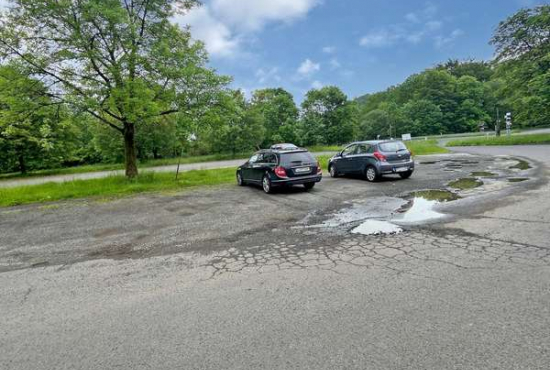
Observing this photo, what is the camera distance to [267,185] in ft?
37.0

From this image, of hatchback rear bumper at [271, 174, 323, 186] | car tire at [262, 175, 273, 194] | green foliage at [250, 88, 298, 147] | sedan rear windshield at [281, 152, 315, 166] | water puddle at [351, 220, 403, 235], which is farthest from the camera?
green foliage at [250, 88, 298, 147]

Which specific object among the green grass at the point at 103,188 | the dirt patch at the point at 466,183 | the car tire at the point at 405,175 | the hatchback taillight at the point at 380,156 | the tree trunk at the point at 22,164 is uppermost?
the tree trunk at the point at 22,164

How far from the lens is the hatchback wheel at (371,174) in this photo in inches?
490

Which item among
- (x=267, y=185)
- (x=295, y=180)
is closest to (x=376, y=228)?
(x=295, y=180)

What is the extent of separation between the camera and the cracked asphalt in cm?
251

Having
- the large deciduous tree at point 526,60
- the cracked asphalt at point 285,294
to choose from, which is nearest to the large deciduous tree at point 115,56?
the cracked asphalt at point 285,294

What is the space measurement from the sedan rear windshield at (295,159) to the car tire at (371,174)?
294 cm

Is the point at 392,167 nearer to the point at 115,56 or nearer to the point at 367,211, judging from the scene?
the point at 367,211

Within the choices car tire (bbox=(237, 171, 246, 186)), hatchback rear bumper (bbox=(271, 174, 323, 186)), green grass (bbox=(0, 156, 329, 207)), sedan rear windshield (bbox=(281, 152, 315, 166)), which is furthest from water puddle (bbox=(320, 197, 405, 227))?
green grass (bbox=(0, 156, 329, 207))

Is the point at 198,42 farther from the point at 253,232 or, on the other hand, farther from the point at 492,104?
the point at 492,104

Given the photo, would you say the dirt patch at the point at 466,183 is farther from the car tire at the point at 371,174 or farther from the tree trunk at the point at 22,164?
the tree trunk at the point at 22,164

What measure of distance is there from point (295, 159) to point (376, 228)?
5.41m

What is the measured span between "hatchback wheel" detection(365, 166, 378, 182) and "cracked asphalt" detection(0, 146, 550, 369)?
17.3 ft

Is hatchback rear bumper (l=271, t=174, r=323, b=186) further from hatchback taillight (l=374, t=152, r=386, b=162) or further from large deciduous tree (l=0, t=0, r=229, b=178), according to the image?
large deciduous tree (l=0, t=0, r=229, b=178)
